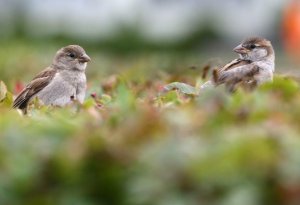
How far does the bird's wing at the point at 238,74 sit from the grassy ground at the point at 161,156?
1.68 metres

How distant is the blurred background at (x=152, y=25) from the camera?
17.9 m

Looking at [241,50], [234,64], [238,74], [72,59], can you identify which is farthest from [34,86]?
[238,74]

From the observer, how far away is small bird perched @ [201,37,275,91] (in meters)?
5.51

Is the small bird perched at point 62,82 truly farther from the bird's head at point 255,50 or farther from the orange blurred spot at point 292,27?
the orange blurred spot at point 292,27

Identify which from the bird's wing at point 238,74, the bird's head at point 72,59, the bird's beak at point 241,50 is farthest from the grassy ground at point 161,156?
the bird's head at point 72,59

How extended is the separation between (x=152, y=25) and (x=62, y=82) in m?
12.9

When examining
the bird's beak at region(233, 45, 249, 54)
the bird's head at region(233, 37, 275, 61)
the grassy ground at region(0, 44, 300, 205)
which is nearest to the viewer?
the grassy ground at region(0, 44, 300, 205)

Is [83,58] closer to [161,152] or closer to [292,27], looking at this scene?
[161,152]

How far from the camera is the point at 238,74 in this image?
5863 millimetres

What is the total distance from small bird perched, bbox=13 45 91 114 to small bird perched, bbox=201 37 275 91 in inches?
43.0

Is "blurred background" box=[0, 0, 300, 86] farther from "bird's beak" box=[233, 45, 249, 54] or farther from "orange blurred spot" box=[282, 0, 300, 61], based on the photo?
"bird's beak" box=[233, 45, 249, 54]

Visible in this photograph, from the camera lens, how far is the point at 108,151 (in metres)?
3.23

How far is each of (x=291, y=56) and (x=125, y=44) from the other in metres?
2.98

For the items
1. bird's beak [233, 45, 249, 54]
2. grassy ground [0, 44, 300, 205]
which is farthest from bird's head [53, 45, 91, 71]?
grassy ground [0, 44, 300, 205]
